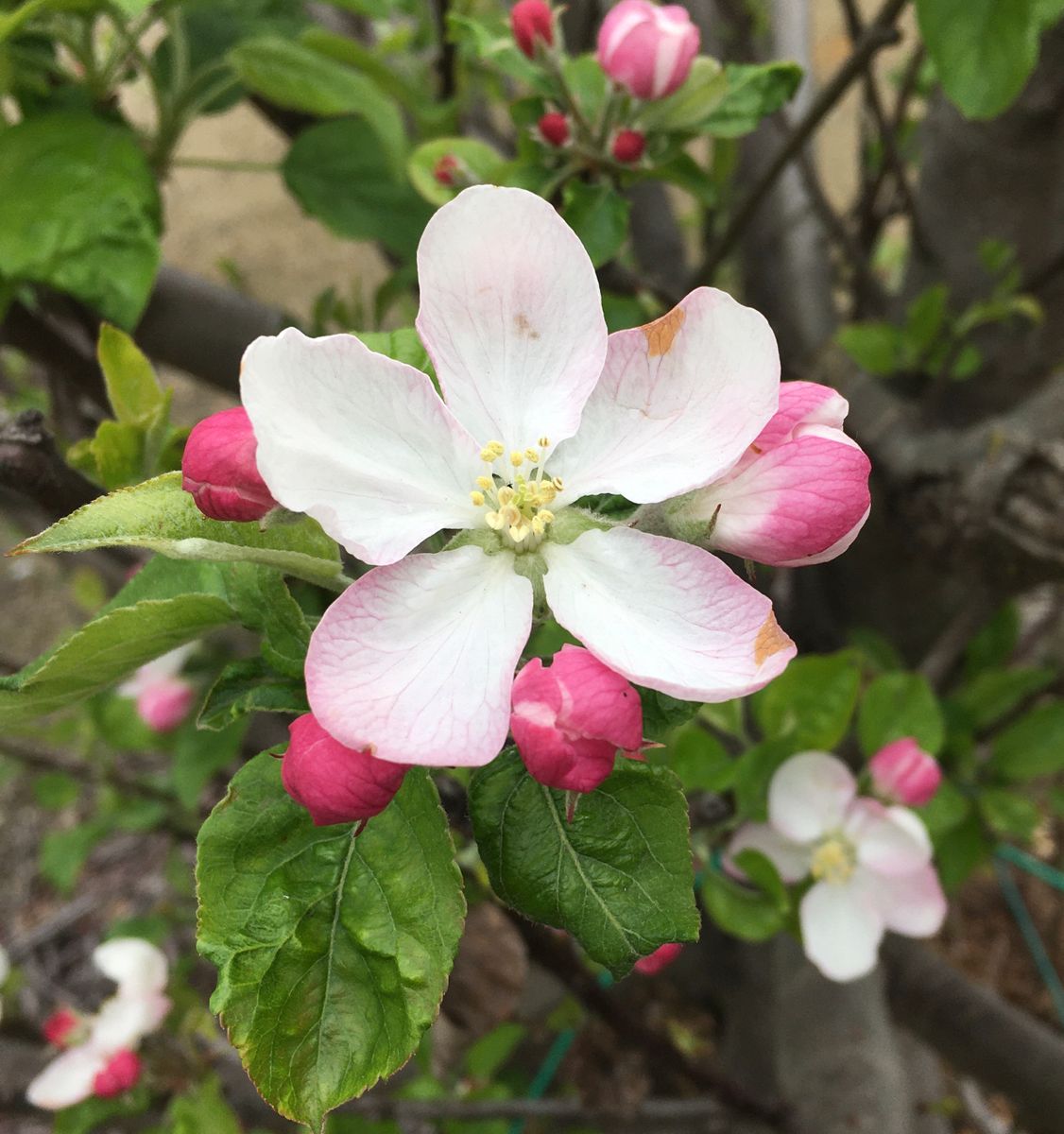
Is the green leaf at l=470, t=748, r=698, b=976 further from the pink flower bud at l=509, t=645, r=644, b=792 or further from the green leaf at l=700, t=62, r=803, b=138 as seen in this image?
the green leaf at l=700, t=62, r=803, b=138

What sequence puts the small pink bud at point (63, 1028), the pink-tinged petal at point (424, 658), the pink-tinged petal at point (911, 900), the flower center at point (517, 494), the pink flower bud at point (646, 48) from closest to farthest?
the pink-tinged petal at point (424, 658) < the flower center at point (517, 494) < the pink flower bud at point (646, 48) < the pink-tinged petal at point (911, 900) < the small pink bud at point (63, 1028)

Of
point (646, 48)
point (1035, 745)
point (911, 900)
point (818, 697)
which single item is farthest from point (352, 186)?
point (1035, 745)

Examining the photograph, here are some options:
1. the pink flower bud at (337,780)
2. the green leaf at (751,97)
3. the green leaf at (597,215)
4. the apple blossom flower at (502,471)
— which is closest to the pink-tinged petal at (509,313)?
the apple blossom flower at (502,471)

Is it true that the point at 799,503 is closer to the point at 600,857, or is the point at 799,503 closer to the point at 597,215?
the point at 600,857

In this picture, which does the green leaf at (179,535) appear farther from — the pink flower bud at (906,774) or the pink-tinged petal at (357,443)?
the pink flower bud at (906,774)

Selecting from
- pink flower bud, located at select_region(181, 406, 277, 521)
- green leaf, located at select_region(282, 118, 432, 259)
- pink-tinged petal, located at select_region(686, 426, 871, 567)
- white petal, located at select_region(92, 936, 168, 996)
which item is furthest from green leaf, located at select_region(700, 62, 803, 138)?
white petal, located at select_region(92, 936, 168, 996)
